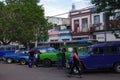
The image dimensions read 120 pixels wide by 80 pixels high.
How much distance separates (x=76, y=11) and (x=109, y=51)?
92.7 ft

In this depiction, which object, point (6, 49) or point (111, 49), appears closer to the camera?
point (111, 49)

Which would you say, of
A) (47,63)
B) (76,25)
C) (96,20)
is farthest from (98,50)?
(76,25)

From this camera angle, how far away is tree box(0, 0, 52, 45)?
149 ft

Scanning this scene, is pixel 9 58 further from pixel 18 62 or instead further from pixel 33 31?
pixel 33 31

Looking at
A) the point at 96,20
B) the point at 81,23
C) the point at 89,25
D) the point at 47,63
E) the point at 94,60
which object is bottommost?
the point at 47,63

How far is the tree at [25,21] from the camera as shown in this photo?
4531 cm

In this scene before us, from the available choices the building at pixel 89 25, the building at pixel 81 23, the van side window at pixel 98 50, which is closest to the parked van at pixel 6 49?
the building at pixel 81 23

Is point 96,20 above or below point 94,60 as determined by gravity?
above

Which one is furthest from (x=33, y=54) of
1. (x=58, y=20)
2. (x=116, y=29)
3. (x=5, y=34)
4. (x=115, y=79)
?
(x=58, y=20)

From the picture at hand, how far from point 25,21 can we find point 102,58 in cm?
2508

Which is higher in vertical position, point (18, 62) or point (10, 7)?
point (10, 7)

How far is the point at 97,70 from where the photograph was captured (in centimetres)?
2388

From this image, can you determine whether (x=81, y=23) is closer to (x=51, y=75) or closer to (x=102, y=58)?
(x=102, y=58)

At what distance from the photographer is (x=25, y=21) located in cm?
4581
